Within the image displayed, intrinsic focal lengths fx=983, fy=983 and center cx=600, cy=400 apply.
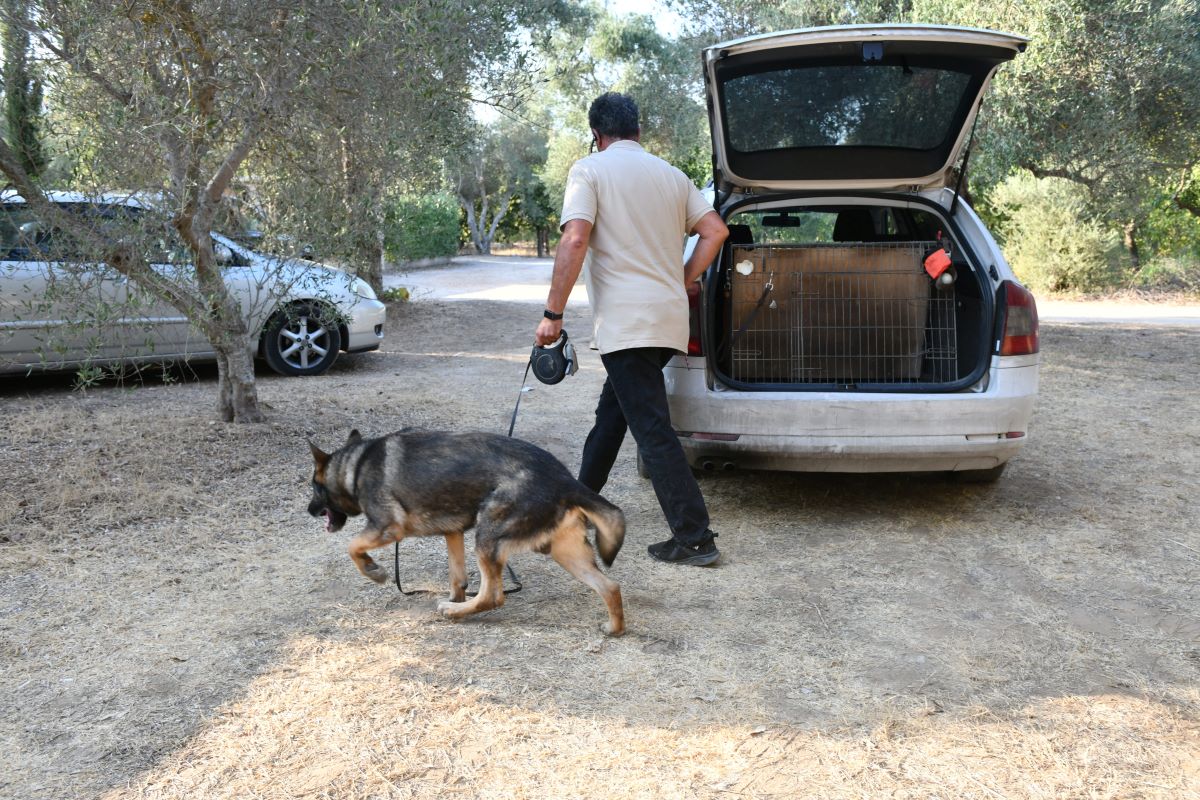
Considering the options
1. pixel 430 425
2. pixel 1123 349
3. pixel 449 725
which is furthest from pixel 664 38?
pixel 449 725

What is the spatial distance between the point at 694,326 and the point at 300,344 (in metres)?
5.93

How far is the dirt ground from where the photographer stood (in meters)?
2.87

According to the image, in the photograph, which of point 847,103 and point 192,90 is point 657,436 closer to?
point 847,103

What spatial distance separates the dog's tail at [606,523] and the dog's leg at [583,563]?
0.19 ft

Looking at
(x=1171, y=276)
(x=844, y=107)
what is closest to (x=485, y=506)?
(x=844, y=107)

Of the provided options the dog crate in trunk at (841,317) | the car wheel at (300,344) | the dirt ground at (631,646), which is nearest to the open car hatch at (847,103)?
the dog crate in trunk at (841,317)

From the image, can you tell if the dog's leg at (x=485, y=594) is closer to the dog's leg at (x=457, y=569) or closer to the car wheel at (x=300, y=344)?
the dog's leg at (x=457, y=569)

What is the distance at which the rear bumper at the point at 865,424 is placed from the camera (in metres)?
4.84

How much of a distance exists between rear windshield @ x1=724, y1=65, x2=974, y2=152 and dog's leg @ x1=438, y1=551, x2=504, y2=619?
2.92 meters

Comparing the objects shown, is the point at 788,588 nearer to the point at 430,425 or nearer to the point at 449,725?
the point at 449,725

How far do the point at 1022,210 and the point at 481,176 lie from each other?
22603 mm

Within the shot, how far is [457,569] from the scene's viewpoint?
4047 mm

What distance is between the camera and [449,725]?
122 inches

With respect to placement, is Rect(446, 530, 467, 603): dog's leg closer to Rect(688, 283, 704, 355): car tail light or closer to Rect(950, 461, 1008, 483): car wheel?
Rect(688, 283, 704, 355): car tail light
